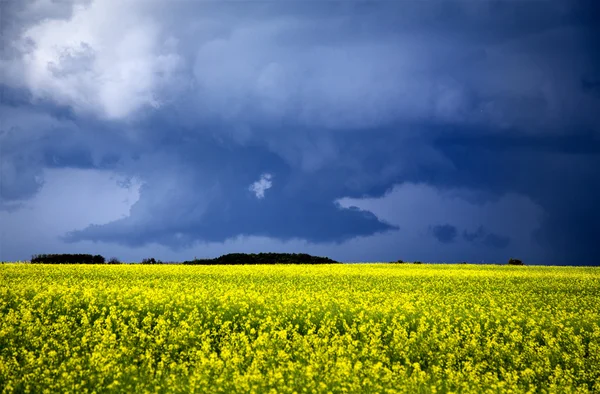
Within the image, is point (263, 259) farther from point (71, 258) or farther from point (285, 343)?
point (285, 343)

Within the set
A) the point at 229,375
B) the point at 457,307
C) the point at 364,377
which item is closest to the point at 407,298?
the point at 457,307

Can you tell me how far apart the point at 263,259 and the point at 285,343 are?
38675mm

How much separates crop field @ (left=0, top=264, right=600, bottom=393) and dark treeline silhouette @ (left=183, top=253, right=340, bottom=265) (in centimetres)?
3007

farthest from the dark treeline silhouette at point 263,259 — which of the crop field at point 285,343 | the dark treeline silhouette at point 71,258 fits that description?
the crop field at point 285,343

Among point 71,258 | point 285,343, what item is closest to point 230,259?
point 71,258

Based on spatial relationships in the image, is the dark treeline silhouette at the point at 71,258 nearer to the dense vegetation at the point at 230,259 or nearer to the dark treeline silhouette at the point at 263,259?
the dense vegetation at the point at 230,259

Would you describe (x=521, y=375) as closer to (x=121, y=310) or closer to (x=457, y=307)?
(x=457, y=307)

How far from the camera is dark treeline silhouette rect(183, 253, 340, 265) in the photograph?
50.8 m

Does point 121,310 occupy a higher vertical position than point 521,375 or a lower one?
higher

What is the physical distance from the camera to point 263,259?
5219cm

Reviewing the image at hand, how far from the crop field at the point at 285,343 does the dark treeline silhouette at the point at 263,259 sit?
30068 mm

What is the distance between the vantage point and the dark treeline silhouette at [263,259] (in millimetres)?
50750

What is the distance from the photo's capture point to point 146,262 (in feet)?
155

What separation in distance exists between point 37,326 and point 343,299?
10.2 meters
